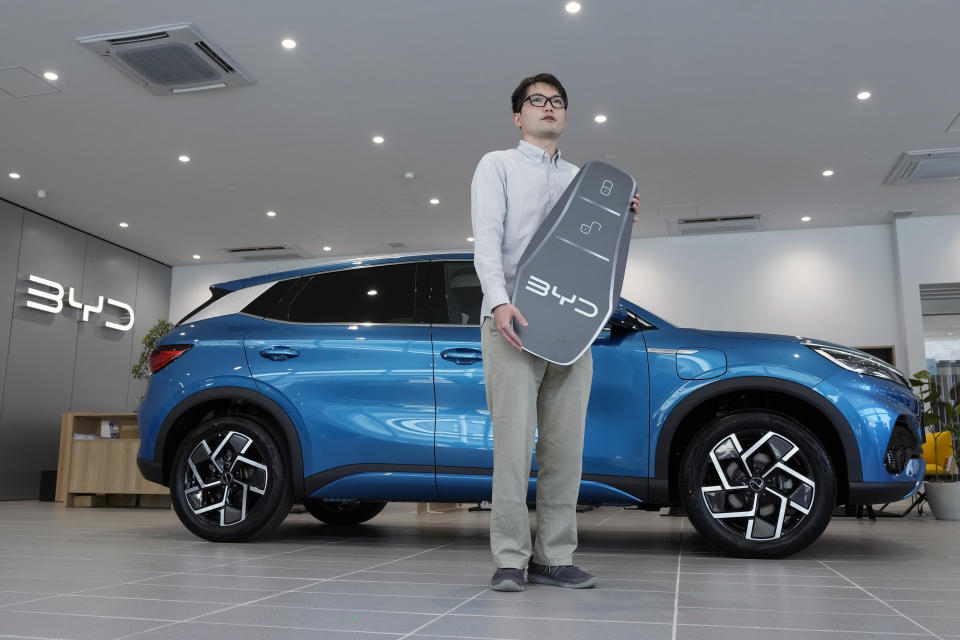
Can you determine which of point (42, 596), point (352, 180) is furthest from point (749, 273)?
point (42, 596)

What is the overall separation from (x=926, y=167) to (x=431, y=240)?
20.5 feet

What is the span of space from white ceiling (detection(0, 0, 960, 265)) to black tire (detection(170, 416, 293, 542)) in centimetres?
326

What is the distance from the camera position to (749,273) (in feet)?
35.3

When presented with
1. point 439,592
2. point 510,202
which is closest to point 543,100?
point 510,202

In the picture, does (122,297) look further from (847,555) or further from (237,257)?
(847,555)

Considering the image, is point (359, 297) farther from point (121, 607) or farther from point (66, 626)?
point (66, 626)

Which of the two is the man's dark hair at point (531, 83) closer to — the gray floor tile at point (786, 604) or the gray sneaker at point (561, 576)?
the gray sneaker at point (561, 576)

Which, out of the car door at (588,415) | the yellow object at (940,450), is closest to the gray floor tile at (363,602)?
the car door at (588,415)

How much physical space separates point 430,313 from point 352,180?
5.80 m

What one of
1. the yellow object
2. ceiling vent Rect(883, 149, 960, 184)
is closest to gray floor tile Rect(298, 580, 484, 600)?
the yellow object

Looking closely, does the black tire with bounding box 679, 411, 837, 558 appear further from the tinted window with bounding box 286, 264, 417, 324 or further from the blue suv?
the tinted window with bounding box 286, 264, 417, 324

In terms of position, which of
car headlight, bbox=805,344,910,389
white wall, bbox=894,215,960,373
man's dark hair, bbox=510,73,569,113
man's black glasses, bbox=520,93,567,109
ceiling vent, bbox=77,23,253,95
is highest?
ceiling vent, bbox=77,23,253,95

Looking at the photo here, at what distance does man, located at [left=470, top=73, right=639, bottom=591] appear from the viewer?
7.54 feet

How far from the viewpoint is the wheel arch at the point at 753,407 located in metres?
2.97
